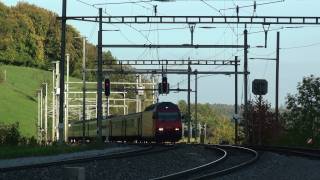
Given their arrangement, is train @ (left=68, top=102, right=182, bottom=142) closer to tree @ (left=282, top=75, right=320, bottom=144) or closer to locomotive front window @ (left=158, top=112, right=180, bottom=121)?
locomotive front window @ (left=158, top=112, right=180, bottom=121)

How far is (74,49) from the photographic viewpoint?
16038cm

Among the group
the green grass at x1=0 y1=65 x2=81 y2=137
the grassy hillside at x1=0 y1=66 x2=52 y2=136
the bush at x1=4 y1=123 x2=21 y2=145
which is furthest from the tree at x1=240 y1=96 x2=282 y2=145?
the grassy hillside at x1=0 y1=66 x2=52 y2=136

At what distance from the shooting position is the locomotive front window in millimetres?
54344

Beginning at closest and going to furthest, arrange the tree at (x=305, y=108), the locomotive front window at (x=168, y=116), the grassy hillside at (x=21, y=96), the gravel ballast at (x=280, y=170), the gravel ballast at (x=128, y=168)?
1. the gravel ballast at (x=128, y=168)
2. the gravel ballast at (x=280, y=170)
3. the locomotive front window at (x=168, y=116)
4. the tree at (x=305, y=108)
5. the grassy hillside at (x=21, y=96)

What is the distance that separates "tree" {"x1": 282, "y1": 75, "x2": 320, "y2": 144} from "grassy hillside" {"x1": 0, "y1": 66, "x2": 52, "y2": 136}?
4350cm

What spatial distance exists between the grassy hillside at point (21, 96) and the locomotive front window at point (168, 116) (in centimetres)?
5498

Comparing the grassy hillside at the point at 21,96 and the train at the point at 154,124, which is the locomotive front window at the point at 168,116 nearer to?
the train at the point at 154,124

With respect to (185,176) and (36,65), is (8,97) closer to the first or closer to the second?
(36,65)

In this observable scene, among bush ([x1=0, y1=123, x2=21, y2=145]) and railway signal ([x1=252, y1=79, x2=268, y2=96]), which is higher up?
railway signal ([x1=252, y1=79, x2=268, y2=96])

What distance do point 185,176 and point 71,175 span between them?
5.61m

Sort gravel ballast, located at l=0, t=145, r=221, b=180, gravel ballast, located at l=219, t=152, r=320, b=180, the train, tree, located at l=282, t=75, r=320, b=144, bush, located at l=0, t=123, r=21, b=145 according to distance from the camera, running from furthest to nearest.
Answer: tree, located at l=282, t=75, r=320, b=144 < the train < bush, located at l=0, t=123, r=21, b=145 < gravel ballast, located at l=219, t=152, r=320, b=180 < gravel ballast, located at l=0, t=145, r=221, b=180

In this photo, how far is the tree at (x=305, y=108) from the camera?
77688mm

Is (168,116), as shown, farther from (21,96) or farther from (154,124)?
(21,96)

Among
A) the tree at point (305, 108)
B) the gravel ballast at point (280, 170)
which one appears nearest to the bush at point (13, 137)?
the gravel ballast at point (280, 170)
